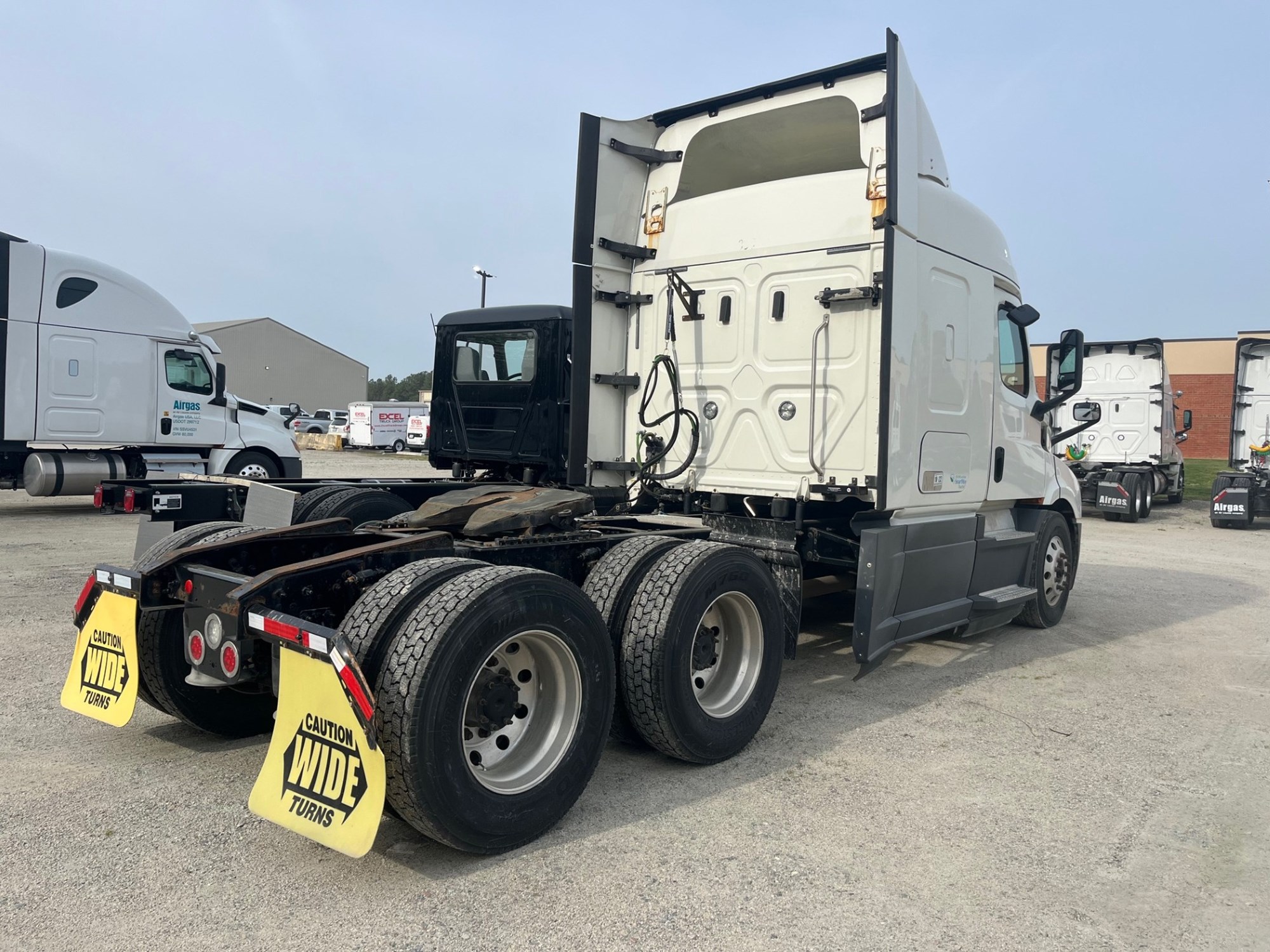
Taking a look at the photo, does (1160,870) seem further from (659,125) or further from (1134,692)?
(659,125)

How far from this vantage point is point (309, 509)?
6711mm

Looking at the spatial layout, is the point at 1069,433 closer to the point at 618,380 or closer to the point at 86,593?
the point at 618,380

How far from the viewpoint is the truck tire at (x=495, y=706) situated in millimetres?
3064

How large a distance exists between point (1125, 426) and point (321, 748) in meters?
18.8

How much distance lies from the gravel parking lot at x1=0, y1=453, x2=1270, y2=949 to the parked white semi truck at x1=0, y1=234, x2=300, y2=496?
350 inches

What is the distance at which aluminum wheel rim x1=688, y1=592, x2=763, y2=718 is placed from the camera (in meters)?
4.49

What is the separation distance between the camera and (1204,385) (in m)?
38.7

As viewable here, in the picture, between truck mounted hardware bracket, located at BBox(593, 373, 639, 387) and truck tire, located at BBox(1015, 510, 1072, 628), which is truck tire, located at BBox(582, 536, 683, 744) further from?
truck tire, located at BBox(1015, 510, 1072, 628)

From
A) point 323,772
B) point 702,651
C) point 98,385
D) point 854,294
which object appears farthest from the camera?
point 98,385

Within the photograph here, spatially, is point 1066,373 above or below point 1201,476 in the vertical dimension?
above

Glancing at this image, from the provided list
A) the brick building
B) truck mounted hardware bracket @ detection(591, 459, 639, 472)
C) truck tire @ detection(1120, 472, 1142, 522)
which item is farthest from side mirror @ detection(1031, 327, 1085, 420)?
the brick building

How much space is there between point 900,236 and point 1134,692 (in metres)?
3.15

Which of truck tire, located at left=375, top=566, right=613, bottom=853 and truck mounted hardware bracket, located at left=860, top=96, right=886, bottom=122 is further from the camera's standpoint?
truck mounted hardware bracket, located at left=860, top=96, right=886, bottom=122

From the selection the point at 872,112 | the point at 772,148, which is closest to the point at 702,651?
the point at 872,112
